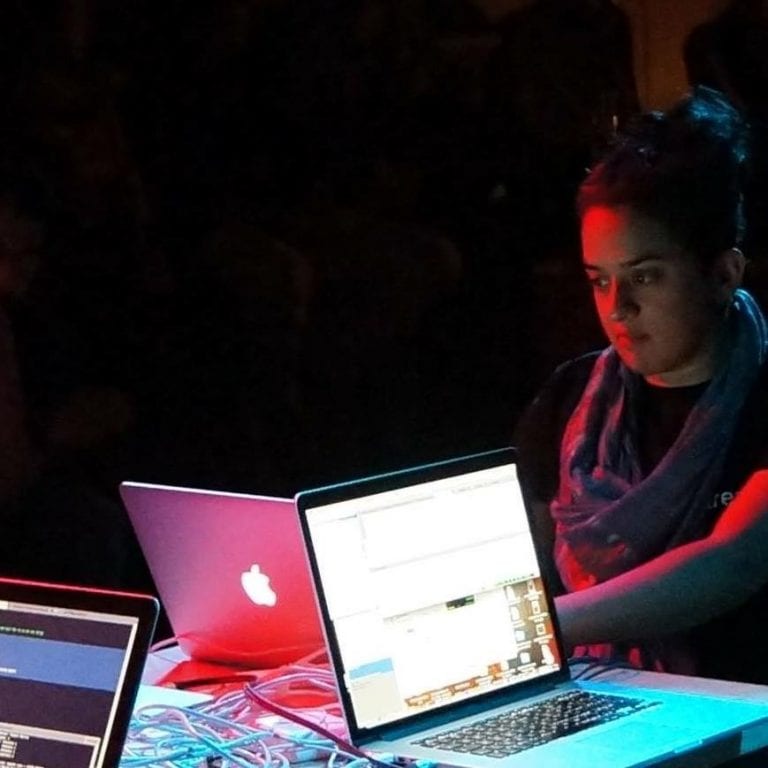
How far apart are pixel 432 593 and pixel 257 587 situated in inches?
11.0

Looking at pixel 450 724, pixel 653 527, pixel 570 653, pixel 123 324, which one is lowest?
pixel 450 724

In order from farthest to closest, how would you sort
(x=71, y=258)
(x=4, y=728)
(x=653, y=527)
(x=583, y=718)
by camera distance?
(x=71, y=258) < (x=653, y=527) < (x=583, y=718) < (x=4, y=728)

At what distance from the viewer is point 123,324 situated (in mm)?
3348

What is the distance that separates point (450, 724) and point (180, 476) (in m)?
1.78

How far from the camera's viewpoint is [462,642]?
1693 mm

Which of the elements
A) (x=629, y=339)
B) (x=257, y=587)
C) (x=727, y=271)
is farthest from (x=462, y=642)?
(x=727, y=271)

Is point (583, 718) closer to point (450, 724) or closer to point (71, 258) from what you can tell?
point (450, 724)

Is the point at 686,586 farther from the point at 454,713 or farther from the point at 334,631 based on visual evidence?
the point at 334,631

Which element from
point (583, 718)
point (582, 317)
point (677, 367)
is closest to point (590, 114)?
point (582, 317)

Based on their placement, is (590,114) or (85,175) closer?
(590,114)

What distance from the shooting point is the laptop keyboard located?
1.56 meters

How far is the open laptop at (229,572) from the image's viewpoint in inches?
70.7

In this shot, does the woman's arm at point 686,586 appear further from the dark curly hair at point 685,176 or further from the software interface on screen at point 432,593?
the dark curly hair at point 685,176

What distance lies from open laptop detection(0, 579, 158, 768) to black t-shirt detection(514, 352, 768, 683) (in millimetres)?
738
